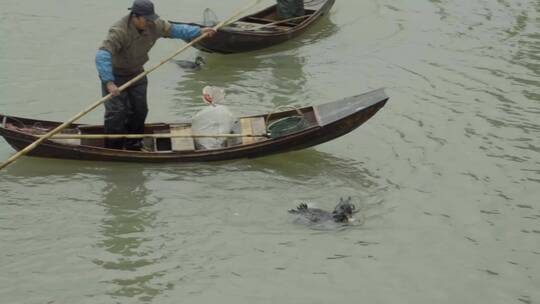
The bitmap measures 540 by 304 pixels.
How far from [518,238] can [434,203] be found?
40.6 inches

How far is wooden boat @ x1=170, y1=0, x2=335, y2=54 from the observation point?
1205 centimetres

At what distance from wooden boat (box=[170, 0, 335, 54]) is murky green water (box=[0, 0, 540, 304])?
286 mm

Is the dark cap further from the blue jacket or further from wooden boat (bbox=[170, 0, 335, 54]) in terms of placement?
wooden boat (bbox=[170, 0, 335, 54])

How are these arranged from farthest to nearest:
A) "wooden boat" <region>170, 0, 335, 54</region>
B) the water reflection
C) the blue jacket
→ "wooden boat" <region>170, 0, 335, 54</region>, the blue jacket, the water reflection

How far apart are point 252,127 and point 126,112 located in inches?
60.3

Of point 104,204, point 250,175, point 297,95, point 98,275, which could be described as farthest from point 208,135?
point 297,95

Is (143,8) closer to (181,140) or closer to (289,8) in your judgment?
(181,140)

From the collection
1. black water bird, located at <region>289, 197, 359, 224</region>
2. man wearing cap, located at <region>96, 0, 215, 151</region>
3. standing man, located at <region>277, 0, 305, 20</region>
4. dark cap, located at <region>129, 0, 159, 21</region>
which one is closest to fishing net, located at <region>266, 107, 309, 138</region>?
black water bird, located at <region>289, 197, 359, 224</region>

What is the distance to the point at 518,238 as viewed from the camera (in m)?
7.64

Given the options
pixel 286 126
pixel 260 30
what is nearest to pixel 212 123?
pixel 286 126

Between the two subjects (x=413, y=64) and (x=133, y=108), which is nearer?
(x=133, y=108)

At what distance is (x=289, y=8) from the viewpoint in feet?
45.0

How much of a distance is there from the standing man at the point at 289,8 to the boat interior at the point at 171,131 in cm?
508

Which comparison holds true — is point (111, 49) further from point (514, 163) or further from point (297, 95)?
point (514, 163)
